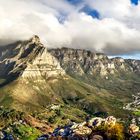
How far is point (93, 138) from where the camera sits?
154 metres

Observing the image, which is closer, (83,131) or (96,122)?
(83,131)

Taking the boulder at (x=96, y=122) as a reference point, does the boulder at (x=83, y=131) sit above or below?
below

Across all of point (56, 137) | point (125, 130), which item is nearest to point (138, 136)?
point (125, 130)

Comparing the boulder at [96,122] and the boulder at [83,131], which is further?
the boulder at [96,122]

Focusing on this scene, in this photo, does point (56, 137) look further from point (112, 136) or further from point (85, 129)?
point (112, 136)

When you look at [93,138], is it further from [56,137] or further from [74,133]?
[56,137]

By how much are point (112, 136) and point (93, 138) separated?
8.07 m

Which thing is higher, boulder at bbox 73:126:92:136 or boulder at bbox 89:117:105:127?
boulder at bbox 89:117:105:127

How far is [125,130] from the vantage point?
163125 millimetres

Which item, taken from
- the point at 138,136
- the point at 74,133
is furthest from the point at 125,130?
the point at 74,133

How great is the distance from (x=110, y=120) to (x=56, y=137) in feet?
82.0

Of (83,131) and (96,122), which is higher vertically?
(96,122)

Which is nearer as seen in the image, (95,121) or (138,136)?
(138,136)

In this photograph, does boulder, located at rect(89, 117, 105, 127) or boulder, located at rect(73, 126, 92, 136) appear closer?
boulder, located at rect(73, 126, 92, 136)
